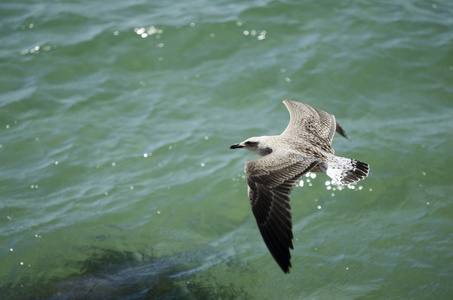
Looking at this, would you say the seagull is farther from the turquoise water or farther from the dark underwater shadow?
the dark underwater shadow

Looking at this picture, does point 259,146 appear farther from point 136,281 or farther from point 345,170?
point 136,281

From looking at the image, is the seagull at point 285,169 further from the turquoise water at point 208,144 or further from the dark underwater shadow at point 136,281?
the dark underwater shadow at point 136,281

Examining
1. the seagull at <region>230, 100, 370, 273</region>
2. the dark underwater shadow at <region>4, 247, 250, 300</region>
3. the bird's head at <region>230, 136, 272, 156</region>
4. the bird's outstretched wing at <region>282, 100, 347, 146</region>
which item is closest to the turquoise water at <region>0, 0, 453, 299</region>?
the dark underwater shadow at <region>4, 247, 250, 300</region>

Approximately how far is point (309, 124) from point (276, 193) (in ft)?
5.81

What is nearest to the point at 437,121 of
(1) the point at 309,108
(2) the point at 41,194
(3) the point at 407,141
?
(3) the point at 407,141

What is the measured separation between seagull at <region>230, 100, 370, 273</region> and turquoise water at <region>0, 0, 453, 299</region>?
1007 millimetres

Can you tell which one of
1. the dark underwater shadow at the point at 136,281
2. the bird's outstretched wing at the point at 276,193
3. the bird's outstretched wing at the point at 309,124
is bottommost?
the dark underwater shadow at the point at 136,281

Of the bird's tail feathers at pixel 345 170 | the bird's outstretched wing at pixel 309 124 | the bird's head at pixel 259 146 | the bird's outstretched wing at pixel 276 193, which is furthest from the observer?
the bird's outstretched wing at pixel 309 124

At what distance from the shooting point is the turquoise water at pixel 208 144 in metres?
6.02

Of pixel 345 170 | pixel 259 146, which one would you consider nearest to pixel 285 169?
pixel 345 170

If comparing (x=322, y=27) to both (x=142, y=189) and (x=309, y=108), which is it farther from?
(x=142, y=189)

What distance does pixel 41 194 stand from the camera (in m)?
7.37

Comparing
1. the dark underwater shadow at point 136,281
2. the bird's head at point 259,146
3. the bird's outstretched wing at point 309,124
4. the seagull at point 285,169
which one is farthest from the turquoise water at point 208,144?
the bird's head at point 259,146

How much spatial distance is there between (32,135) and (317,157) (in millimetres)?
4585
